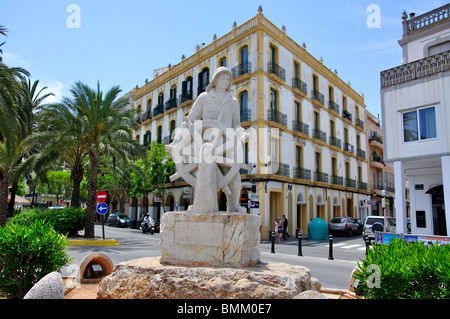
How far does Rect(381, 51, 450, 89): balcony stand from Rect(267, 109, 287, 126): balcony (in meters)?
9.35

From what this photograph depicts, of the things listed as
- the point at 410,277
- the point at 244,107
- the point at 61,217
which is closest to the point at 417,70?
the point at 244,107

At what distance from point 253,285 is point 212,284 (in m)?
0.52

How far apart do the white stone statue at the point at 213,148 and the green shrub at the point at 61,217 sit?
12.1 meters

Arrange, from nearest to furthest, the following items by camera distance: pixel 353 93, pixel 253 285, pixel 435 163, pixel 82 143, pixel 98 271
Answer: pixel 253 285
pixel 98 271
pixel 435 163
pixel 82 143
pixel 353 93

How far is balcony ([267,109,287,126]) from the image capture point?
23.8 metres

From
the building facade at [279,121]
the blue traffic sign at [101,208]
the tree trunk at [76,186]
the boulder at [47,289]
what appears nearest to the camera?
the boulder at [47,289]

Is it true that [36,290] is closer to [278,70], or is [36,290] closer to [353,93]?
[278,70]

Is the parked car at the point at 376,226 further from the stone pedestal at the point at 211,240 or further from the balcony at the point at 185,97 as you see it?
the balcony at the point at 185,97

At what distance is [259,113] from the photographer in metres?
23.3

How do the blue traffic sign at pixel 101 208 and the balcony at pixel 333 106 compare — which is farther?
the balcony at pixel 333 106

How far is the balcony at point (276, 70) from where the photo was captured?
24.2 metres

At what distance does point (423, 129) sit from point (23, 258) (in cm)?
1494

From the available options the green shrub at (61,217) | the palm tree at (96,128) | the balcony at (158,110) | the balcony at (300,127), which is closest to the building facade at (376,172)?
the balcony at (300,127)

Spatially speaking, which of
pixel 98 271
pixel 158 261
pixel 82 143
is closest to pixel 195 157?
pixel 158 261
